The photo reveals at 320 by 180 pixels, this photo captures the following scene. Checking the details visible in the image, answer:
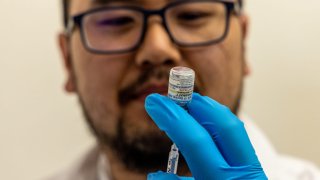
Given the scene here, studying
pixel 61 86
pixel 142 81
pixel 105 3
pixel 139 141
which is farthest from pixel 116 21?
pixel 61 86

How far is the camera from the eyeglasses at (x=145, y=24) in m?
0.80

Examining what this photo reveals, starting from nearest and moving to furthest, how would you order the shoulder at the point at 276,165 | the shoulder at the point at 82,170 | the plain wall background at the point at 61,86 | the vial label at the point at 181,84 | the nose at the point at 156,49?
the vial label at the point at 181,84 < the nose at the point at 156,49 < the shoulder at the point at 276,165 < the shoulder at the point at 82,170 < the plain wall background at the point at 61,86

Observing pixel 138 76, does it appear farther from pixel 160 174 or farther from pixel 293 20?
pixel 293 20

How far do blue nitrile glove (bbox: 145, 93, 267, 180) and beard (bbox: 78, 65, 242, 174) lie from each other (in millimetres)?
281

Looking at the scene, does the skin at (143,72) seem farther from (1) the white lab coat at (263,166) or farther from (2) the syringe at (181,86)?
(2) the syringe at (181,86)

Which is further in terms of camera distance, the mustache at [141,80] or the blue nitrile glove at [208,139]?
the mustache at [141,80]

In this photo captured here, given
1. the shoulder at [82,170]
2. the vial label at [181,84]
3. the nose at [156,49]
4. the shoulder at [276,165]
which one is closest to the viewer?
the vial label at [181,84]

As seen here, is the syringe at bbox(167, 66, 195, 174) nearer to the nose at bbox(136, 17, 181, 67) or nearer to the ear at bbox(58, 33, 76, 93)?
the nose at bbox(136, 17, 181, 67)

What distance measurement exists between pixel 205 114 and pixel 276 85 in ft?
2.68

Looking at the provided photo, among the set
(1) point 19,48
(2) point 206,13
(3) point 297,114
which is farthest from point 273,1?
(1) point 19,48

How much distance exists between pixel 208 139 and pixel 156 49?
319mm

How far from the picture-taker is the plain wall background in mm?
1225

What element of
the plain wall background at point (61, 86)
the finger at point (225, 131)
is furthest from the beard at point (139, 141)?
the plain wall background at point (61, 86)

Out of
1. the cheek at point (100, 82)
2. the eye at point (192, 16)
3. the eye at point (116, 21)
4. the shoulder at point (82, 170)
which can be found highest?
the eye at point (192, 16)
